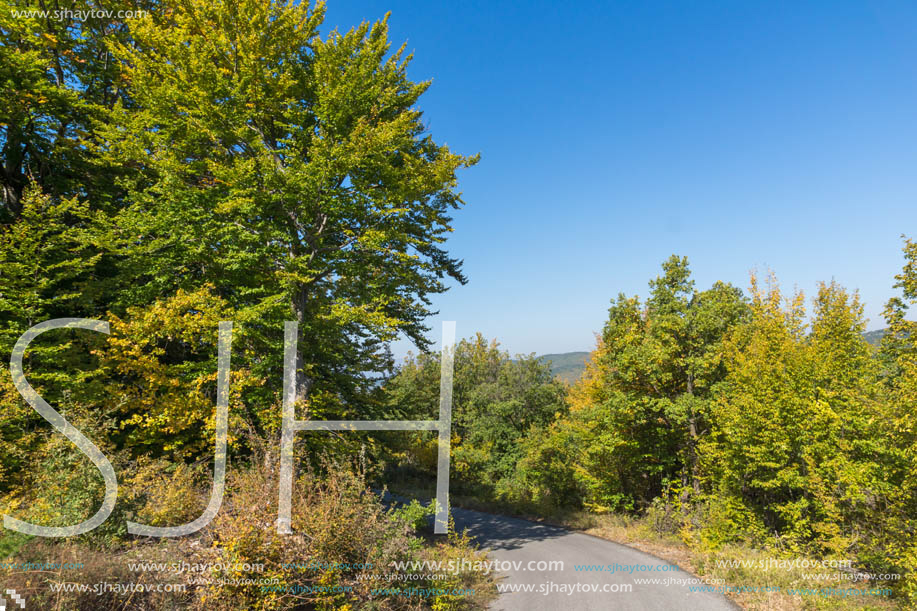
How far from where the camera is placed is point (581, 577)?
10.4 metres

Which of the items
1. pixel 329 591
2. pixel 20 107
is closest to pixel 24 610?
pixel 329 591

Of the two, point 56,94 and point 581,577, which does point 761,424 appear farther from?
point 56,94

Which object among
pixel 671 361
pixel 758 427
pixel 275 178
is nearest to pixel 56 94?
pixel 275 178

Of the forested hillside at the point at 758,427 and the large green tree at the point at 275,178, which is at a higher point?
the large green tree at the point at 275,178

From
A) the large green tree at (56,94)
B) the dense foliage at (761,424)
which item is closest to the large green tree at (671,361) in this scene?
the dense foliage at (761,424)

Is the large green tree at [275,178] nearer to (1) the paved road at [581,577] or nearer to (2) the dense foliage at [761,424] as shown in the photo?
(1) the paved road at [581,577]

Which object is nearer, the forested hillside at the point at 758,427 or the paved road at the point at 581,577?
the paved road at the point at 581,577

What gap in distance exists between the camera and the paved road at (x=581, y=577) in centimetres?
873

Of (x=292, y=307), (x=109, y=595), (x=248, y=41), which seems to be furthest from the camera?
(x=292, y=307)

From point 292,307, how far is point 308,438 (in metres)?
3.74

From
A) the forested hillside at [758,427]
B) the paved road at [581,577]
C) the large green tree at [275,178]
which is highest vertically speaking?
the large green tree at [275,178]

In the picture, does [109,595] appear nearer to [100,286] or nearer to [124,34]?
[100,286]

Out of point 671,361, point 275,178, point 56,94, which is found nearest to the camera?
point 275,178

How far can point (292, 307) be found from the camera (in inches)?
447
